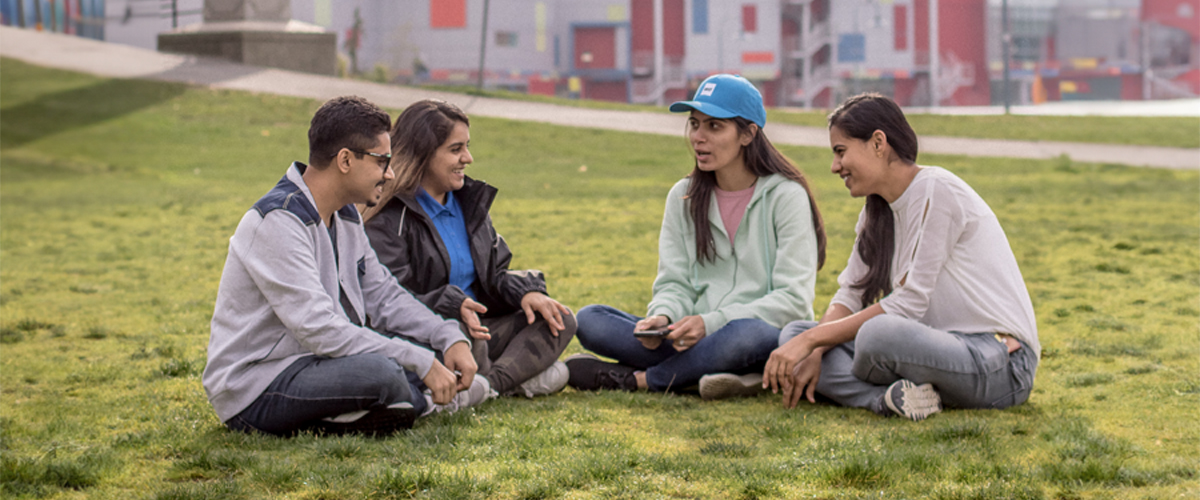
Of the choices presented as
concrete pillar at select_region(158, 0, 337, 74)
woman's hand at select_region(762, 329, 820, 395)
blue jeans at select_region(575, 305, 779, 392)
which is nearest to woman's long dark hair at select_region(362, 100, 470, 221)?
blue jeans at select_region(575, 305, 779, 392)

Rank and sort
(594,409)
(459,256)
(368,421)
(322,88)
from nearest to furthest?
(368,421) < (594,409) < (459,256) < (322,88)

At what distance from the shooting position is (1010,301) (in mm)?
4086

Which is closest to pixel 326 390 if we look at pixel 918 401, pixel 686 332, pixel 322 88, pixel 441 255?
pixel 441 255

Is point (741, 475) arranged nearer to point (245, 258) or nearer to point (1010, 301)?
point (1010, 301)

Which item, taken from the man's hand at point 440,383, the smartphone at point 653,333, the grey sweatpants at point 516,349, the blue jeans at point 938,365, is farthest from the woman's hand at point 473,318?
the blue jeans at point 938,365

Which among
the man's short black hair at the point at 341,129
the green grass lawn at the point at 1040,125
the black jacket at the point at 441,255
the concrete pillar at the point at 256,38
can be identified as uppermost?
the concrete pillar at the point at 256,38

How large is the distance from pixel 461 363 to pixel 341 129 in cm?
97

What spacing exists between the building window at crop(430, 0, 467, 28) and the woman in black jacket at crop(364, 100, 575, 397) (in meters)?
45.0

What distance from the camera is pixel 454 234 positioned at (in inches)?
181

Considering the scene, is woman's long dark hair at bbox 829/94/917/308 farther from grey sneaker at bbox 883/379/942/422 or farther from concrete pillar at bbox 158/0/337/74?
concrete pillar at bbox 158/0/337/74

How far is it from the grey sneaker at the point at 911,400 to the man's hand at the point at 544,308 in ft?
4.68

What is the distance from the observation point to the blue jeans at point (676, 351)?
446cm

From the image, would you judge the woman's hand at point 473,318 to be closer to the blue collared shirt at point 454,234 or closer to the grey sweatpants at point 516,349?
the grey sweatpants at point 516,349

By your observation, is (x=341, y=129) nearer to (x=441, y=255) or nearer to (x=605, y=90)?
(x=441, y=255)
